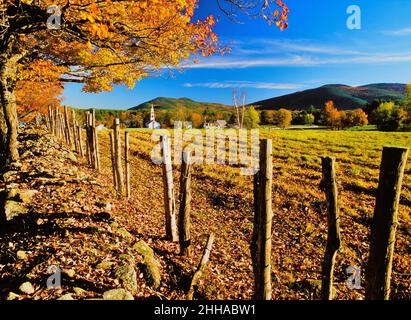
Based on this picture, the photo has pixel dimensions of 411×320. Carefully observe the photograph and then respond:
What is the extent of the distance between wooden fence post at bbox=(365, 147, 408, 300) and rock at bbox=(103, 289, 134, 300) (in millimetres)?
4150

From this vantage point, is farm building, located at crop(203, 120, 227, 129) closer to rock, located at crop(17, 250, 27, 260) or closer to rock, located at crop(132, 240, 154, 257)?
rock, located at crop(132, 240, 154, 257)

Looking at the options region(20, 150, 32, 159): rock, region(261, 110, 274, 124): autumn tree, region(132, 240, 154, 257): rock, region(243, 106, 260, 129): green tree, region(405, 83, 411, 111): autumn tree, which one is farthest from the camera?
region(261, 110, 274, 124): autumn tree

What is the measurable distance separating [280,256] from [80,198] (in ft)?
21.9

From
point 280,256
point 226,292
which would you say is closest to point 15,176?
point 226,292

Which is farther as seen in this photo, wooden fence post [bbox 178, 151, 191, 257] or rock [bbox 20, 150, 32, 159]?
rock [bbox 20, 150, 32, 159]

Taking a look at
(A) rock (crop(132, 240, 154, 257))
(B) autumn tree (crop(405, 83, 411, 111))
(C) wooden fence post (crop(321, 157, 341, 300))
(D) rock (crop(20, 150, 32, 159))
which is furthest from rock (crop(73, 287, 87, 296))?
(B) autumn tree (crop(405, 83, 411, 111))

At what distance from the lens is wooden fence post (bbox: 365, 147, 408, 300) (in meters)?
3.89

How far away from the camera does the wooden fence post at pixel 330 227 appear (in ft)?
16.8

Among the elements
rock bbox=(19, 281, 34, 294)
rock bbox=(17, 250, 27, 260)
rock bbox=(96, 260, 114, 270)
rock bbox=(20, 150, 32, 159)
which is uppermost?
rock bbox=(20, 150, 32, 159)

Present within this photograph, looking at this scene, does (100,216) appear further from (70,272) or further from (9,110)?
(9,110)

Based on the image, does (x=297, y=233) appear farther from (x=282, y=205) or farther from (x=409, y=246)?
(x=409, y=246)

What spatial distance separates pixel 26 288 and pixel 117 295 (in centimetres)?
157

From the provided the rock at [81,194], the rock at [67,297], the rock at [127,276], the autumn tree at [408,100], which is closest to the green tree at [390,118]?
Result: the autumn tree at [408,100]

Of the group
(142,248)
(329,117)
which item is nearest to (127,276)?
(142,248)
